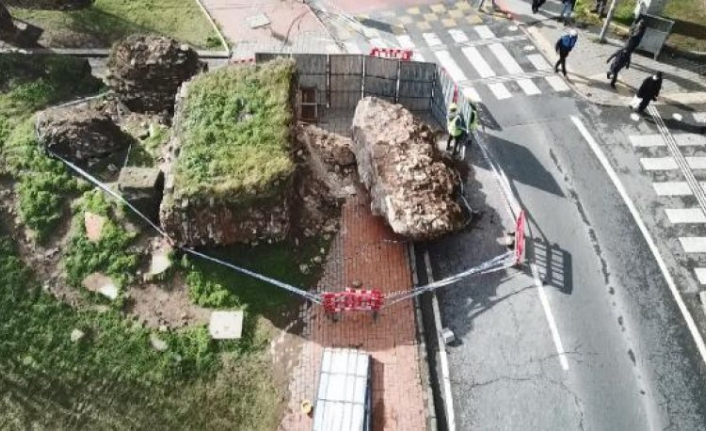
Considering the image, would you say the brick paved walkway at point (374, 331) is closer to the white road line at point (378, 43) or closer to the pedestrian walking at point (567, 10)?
the white road line at point (378, 43)

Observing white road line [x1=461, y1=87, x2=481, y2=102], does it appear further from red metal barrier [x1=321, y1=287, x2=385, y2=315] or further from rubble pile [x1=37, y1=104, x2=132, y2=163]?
rubble pile [x1=37, y1=104, x2=132, y2=163]

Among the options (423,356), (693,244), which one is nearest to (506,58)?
(693,244)

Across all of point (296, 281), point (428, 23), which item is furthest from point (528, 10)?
point (296, 281)

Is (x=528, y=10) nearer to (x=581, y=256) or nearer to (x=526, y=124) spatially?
(x=526, y=124)

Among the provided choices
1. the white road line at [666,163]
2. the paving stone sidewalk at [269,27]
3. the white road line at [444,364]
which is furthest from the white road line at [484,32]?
the white road line at [444,364]

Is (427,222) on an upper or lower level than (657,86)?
lower

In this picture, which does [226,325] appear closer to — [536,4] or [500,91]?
[500,91]
